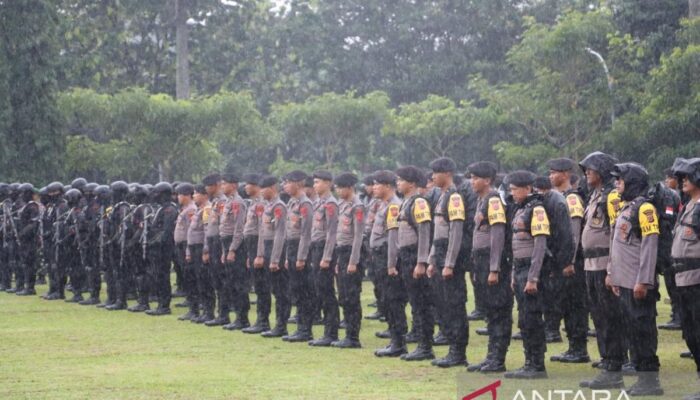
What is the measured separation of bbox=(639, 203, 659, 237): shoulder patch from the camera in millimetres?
10445

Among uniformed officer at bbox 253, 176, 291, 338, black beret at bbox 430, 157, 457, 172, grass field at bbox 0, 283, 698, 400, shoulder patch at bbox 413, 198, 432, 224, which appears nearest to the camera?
grass field at bbox 0, 283, 698, 400

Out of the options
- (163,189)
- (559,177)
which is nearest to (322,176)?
(559,177)

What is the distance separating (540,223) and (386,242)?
3117 millimetres

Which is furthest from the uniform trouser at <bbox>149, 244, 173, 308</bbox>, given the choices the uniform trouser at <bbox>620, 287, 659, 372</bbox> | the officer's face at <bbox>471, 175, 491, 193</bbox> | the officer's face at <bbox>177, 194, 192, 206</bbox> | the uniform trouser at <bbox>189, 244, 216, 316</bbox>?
the uniform trouser at <bbox>620, 287, 659, 372</bbox>

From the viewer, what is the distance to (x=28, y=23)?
1398 inches

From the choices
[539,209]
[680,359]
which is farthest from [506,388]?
[680,359]

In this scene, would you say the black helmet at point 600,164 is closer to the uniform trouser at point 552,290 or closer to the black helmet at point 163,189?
the uniform trouser at point 552,290

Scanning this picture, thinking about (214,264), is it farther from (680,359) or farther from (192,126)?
(192,126)

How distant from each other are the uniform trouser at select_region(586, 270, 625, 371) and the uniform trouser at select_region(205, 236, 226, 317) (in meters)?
7.39

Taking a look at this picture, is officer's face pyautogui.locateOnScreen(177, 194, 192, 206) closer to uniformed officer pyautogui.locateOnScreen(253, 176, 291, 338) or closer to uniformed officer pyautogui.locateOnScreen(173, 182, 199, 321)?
uniformed officer pyautogui.locateOnScreen(173, 182, 199, 321)

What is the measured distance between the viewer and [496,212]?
1267 centimetres

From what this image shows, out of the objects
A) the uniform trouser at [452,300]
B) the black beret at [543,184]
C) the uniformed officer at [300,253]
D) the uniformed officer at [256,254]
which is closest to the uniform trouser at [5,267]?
the uniformed officer at [256,254]

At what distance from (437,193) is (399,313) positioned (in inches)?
54.8

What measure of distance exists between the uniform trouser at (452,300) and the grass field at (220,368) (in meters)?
0.44
